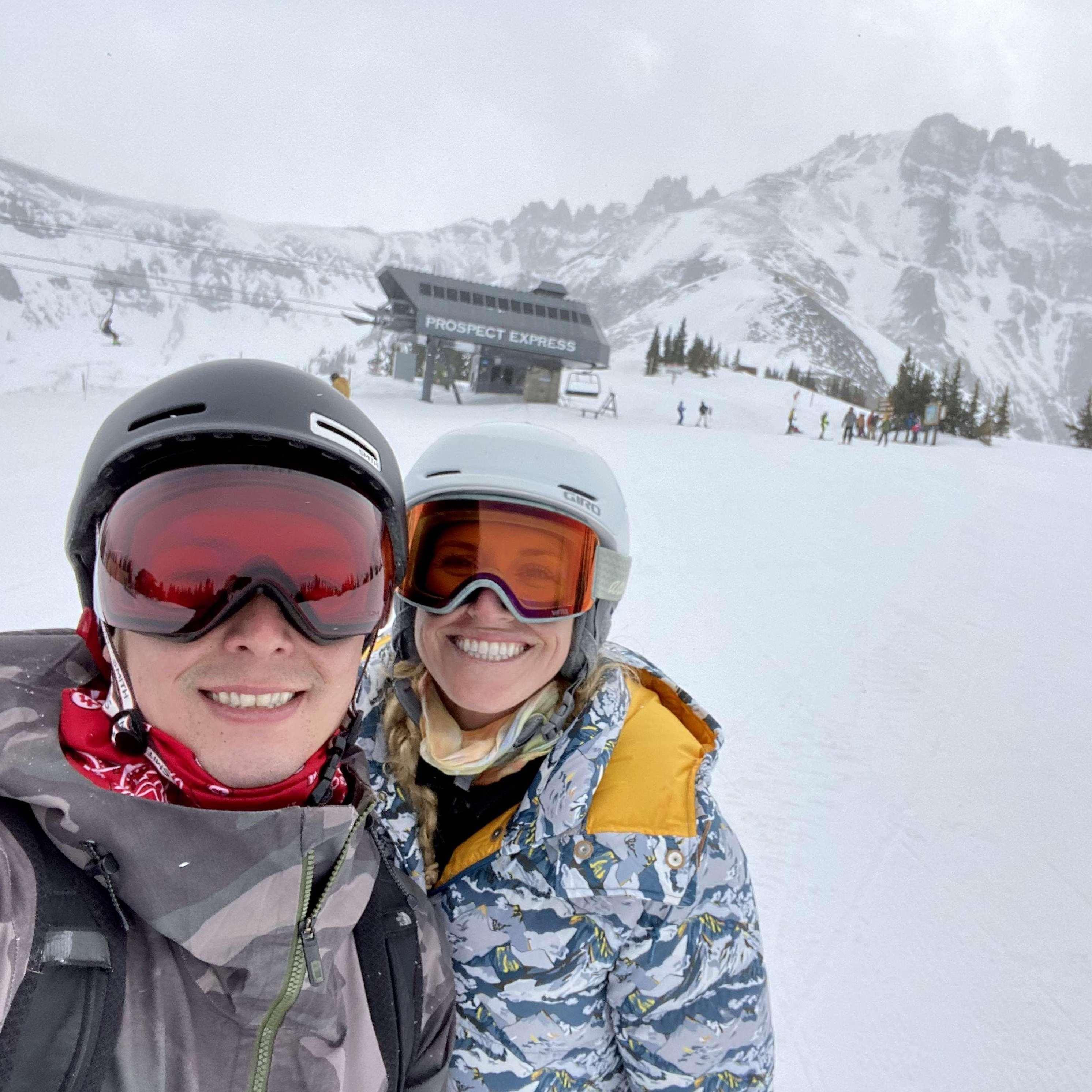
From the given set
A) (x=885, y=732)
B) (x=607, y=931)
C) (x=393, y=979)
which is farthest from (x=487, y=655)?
(x=885, y=732)

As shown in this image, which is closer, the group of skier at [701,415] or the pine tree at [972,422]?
the group of skier at [701,415]

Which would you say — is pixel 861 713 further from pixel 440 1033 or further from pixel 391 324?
pixel 391 324

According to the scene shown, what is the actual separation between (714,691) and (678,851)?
16.8ft

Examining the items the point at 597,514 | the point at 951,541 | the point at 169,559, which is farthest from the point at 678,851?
Result: the point at 951,541

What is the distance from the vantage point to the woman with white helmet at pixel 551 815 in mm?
1670

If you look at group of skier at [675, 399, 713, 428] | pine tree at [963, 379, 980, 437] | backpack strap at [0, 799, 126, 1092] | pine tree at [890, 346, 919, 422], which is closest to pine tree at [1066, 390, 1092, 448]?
pine tree at [963, 379, 980, 437]

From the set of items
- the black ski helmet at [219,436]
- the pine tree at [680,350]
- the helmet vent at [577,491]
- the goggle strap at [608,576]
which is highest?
the pine tree at [680,350]

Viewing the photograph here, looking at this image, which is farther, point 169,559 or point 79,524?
point 79,524

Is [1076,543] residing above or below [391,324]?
below

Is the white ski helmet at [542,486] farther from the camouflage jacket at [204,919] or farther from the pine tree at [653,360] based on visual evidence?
the pine tree at [653,360]

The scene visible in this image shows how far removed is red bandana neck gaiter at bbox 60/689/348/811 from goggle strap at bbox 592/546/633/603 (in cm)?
120

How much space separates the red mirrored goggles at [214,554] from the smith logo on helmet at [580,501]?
2.90ft

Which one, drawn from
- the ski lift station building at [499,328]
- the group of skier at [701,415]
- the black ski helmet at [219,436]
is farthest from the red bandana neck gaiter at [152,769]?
the ski lift station building at [499,328]

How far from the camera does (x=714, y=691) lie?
6.55 meters
